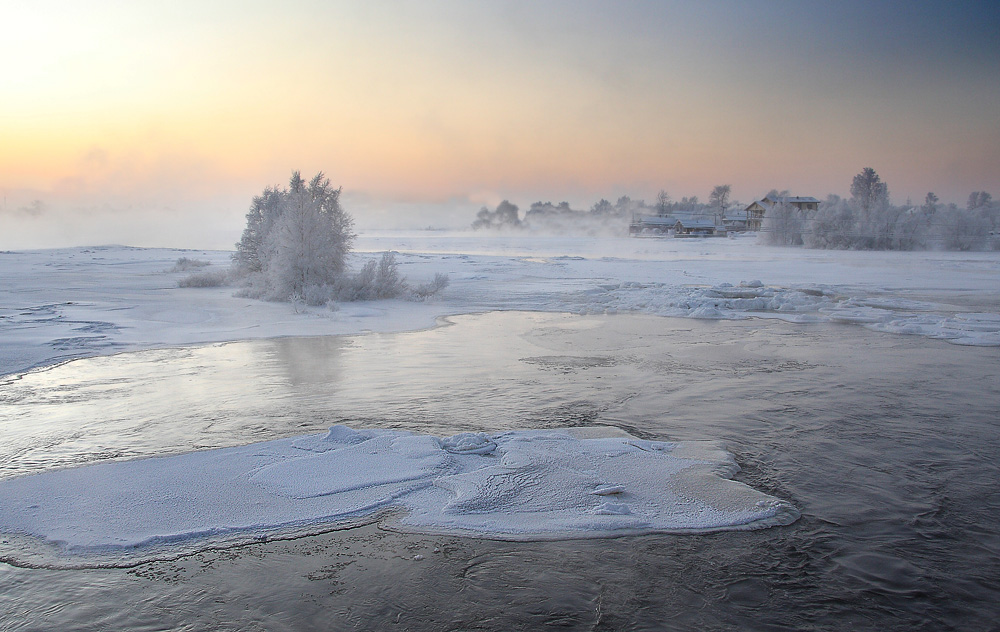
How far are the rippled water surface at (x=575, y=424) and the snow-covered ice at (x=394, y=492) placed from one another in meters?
0.26

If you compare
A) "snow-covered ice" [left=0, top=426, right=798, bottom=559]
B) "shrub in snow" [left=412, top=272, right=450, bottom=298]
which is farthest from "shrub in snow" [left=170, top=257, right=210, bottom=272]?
"snow-covered ice" [left=0, top=426, right=798, bottom=559]

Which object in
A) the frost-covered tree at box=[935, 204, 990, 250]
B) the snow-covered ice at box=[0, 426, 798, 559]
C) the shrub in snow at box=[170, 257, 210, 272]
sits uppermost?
the frost-covered tree at box=[935, 204, 990, 250]

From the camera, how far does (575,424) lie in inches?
269

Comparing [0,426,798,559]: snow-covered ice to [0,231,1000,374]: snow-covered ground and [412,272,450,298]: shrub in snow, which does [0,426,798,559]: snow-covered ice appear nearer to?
[0,231,1000,374]: snow-covered ground

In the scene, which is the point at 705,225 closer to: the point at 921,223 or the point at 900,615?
the point at 921,223

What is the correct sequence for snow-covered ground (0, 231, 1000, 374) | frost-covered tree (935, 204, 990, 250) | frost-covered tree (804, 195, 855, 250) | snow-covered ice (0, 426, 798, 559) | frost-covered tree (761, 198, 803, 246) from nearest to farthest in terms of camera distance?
snow-covered ice (0, 426, 798, 559) → snow-covered ground (0, 231, 1000, 374) → frost-covered tree (935, 204, 990, 250) → frost-covered tree (804, 195, 855, 250) → frost-covered tree (761, 198, 803, 246)

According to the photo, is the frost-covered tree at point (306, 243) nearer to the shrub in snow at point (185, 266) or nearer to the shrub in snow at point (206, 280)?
the shrub in snow at point (206, 280)

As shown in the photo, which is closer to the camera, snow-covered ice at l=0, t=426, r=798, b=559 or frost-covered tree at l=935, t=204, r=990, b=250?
snow-covered ice at l=0, t=426, r=798, b=559

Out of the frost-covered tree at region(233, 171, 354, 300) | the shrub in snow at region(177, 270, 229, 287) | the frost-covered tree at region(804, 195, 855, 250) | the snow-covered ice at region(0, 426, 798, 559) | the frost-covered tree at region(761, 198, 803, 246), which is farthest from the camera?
the frost-covered tree at region(761, 198, 803, 246)

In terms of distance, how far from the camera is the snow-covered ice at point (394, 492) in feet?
14.6

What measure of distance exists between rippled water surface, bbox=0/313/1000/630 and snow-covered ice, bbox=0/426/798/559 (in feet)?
0.86

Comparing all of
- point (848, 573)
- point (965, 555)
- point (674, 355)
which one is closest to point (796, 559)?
point (848, 573)

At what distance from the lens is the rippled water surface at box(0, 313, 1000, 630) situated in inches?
138

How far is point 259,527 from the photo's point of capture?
443 centimetres
